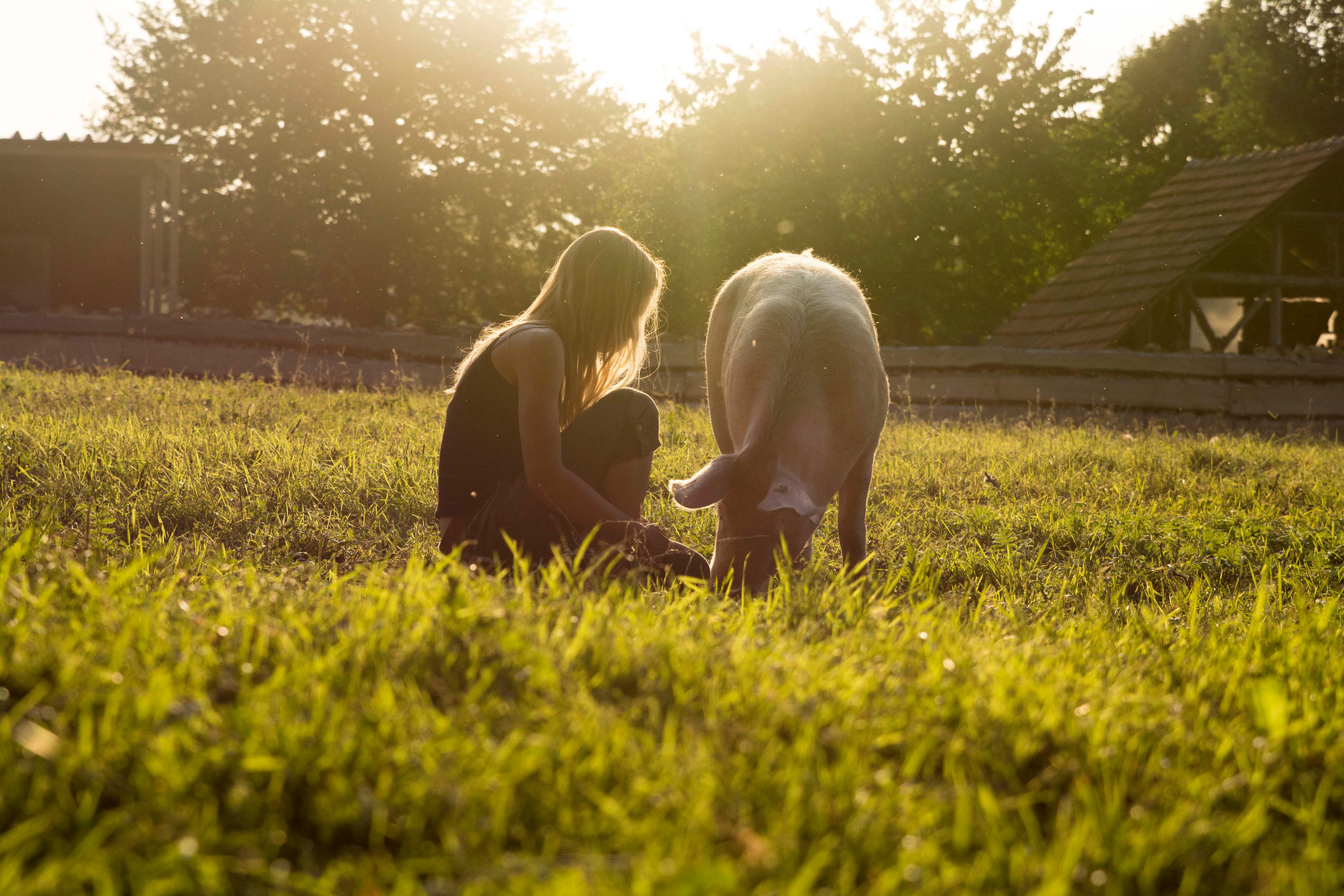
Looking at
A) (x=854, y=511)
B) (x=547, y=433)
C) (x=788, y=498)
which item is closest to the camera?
(x=788, y=498)

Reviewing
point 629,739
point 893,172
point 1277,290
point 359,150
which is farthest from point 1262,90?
point 629,739

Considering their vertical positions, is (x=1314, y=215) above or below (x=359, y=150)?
below

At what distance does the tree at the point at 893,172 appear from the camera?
69.3 feet

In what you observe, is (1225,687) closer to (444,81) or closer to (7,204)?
(7,204)

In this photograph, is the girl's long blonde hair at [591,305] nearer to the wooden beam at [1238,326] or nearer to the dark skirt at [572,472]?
the dark skirt at [572,472]

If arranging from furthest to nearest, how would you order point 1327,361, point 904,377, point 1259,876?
point 1327,361, point 904,377, point 1259,876

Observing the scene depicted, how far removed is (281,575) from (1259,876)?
7.61 feet

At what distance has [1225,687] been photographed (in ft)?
7.48

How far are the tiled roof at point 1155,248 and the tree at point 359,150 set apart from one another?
15.7 meters

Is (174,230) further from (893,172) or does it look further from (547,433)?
(547,433)

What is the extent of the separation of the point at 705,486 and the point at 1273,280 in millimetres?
14722

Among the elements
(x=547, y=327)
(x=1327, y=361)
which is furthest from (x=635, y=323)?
(x=1327, y=361)

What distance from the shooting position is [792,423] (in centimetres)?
352

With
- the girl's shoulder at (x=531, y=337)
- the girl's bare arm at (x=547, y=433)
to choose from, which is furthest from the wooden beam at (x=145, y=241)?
the girl's bare arm at (x=547, y=433)
